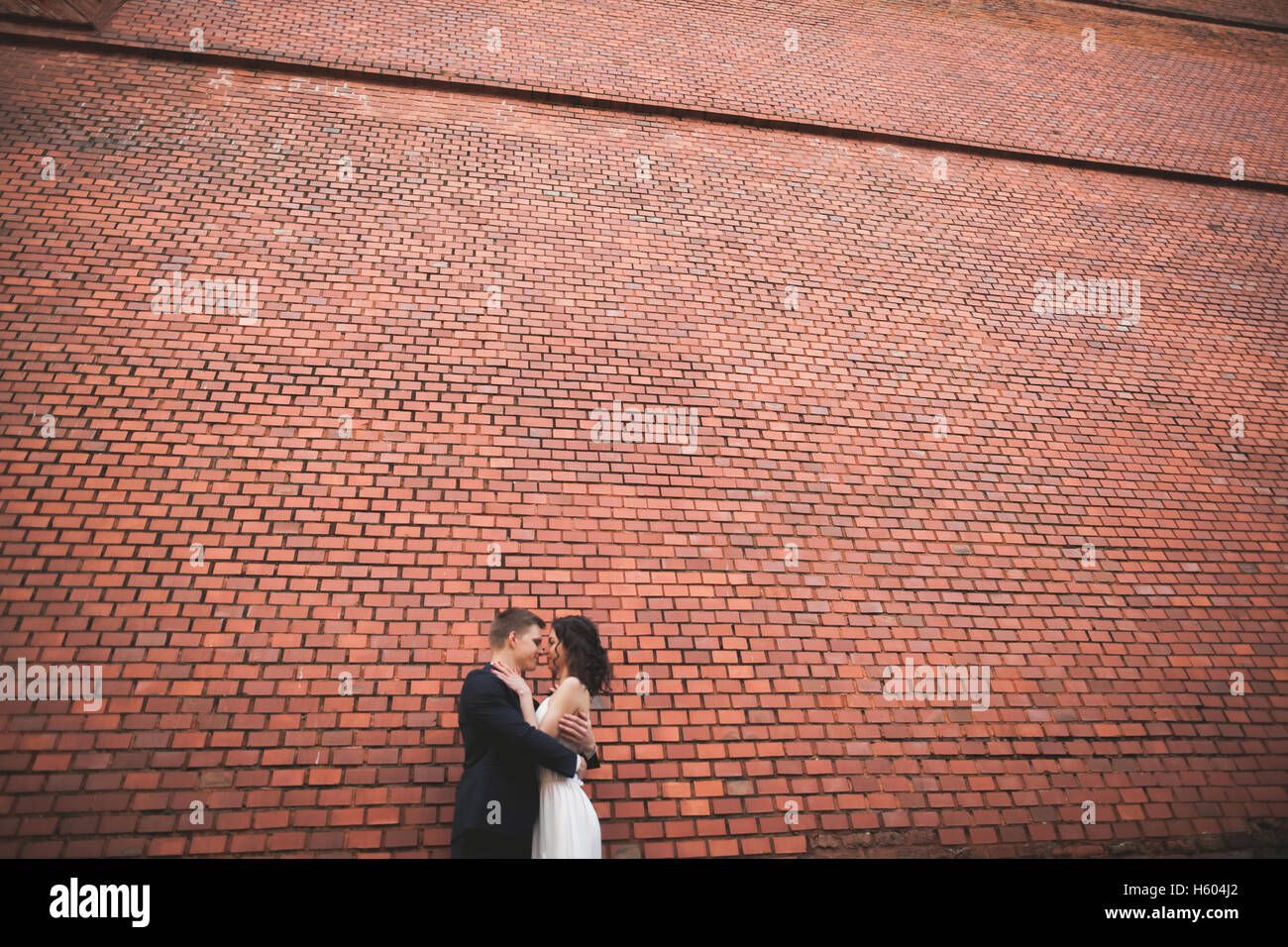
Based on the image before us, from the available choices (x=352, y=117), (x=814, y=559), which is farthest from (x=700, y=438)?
(x=352, y=117)

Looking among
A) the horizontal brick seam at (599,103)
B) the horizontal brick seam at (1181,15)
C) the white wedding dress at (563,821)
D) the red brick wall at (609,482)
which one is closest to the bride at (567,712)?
the white wedding dress at (563,821)

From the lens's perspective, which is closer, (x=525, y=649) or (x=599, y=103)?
(x=525, y=649)

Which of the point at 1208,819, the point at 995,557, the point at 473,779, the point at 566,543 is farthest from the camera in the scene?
the point at 995,557

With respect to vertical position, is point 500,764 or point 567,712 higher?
point 567,712

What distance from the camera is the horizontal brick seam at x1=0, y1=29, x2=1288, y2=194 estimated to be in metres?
4.64

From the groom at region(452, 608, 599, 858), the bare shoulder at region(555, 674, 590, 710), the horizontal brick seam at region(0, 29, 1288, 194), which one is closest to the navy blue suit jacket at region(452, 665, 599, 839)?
the groom at region(452, 608, 599, 858)

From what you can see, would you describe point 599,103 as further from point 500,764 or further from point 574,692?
point 500,764

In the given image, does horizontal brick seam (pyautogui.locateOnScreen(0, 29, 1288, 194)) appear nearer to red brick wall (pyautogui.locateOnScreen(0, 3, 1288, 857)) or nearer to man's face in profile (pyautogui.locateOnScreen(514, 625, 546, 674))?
red brick wall (pyautogui.locateOnScreen(0, 3, 1288, 857))

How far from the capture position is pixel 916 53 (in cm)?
634

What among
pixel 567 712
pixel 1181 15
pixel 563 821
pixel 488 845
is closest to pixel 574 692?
pixel 567 712

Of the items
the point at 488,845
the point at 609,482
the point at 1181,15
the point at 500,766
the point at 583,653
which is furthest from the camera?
the point at 1181,15

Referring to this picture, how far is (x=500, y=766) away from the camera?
2.28 meters
